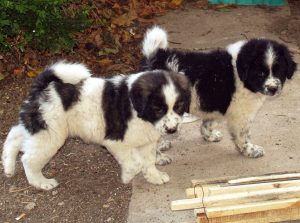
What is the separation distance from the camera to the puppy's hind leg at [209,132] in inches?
209

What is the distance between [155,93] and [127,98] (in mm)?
373

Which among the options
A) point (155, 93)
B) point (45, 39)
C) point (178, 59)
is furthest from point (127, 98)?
point (45, 39)

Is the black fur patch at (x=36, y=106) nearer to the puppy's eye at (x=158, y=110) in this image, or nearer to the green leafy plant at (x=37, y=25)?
the puppy's eye at (x=158, y=110)

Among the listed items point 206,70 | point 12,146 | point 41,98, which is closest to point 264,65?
point 206,70

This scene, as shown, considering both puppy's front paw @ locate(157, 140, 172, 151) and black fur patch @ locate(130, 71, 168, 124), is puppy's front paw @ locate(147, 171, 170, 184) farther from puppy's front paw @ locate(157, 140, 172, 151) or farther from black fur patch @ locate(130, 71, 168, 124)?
black fur patch @ locate(130, 71, 168, 124)

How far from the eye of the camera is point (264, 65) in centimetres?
451

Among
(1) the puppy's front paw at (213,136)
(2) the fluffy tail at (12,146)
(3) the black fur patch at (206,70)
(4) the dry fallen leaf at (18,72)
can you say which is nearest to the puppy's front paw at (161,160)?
(1) the puppy's front paw at (213,136)

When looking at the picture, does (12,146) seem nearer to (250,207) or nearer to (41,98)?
(41,98)

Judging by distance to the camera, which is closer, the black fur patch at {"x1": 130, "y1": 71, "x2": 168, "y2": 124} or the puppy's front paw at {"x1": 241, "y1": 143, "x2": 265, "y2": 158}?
the black fur patch at {"x1": 130, "y1": 71, "x2": 168, "y2": 124}

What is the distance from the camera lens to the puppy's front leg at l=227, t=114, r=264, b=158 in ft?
16.1

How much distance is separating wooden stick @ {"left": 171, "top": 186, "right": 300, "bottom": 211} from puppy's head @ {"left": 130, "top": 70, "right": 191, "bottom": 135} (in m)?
0.63

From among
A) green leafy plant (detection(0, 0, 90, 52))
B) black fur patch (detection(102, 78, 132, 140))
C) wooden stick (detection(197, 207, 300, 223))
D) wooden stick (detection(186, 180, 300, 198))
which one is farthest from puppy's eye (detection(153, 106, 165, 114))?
green leafy plant (detection(0, 0, 90, 52))

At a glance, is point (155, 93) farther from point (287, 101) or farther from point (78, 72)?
point (287, 101)

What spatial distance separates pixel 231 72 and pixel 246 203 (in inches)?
59.8
